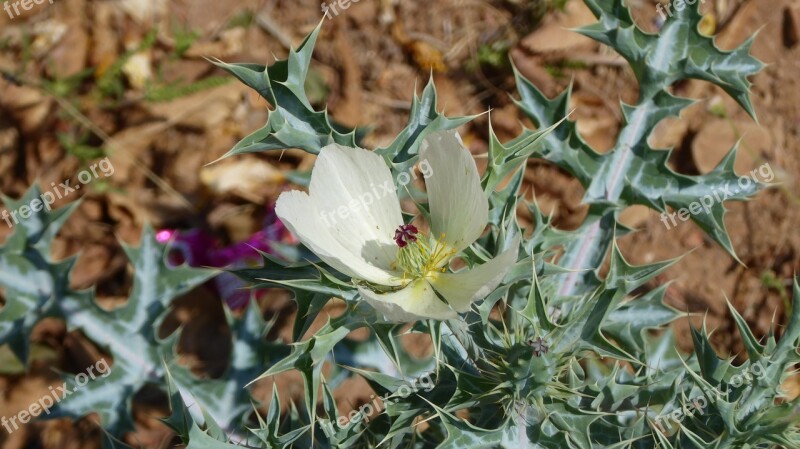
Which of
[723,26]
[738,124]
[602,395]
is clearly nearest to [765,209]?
[738,124]

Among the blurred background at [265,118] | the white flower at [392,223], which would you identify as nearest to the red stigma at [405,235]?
the white flower at [392,223]

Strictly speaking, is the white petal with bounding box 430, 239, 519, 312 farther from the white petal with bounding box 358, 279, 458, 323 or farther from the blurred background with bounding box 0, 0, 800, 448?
the blurred background with bounding box 0, 0, 800, 448

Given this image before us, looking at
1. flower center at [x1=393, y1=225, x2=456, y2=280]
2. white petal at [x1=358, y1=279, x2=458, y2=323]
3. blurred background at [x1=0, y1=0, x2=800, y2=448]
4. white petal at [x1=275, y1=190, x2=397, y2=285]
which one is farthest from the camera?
blurred background at [x1=0, y1=0, x2=800, y2=448]

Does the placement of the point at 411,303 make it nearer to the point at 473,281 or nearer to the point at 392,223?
the point at 473,281

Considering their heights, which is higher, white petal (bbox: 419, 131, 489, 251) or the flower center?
white petal (bbox: 419, 131, 489, 251)

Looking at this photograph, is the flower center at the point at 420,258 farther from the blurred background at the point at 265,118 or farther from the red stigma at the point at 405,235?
the blurred background at the point at 265,118

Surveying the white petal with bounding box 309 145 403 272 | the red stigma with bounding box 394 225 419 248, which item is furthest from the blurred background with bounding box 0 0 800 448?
the red stigma with bounding box 394 225 419 248

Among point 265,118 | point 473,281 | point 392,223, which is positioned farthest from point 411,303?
point 265,118

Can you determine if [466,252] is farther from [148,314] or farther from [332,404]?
[148,314]
